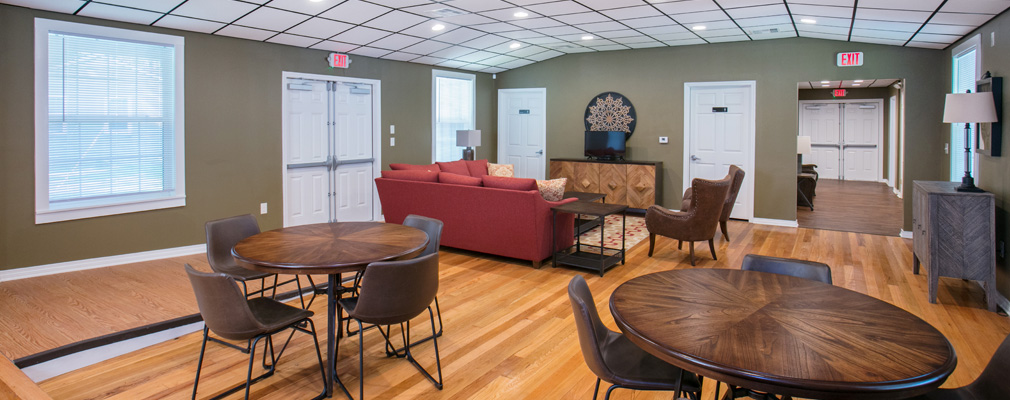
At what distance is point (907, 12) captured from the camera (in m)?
4.82

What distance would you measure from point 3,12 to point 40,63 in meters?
0.42

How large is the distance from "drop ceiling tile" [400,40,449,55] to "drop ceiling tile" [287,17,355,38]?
120 cm

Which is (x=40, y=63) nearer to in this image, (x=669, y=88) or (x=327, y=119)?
Answer: (x=327, y=119)

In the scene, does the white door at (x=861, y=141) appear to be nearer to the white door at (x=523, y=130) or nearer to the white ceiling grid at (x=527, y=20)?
the white ceiling grid at (x=527, y=20)

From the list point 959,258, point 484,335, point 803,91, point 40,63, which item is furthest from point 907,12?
point 803,91

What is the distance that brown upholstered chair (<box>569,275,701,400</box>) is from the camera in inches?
77.1

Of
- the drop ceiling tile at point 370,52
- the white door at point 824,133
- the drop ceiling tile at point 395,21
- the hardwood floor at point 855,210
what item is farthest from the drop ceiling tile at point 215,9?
the white door at point 824,133

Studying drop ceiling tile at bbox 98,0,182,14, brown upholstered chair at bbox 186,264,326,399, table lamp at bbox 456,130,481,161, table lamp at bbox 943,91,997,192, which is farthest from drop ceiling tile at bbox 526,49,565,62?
brown upholstered chair at bbox 186,264,326,399

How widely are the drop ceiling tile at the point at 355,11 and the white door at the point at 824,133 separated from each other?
451 inches

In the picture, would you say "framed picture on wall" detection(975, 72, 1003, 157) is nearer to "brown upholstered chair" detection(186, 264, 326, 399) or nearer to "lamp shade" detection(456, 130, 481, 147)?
"brown upholstered chair" detection(186, 264, 326, 399)

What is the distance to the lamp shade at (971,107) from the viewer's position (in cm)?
405

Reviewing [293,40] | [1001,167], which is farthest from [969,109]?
[293,40]

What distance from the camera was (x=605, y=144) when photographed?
853 cm

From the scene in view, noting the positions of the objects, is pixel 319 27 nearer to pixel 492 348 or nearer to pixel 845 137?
pixel 492 348
